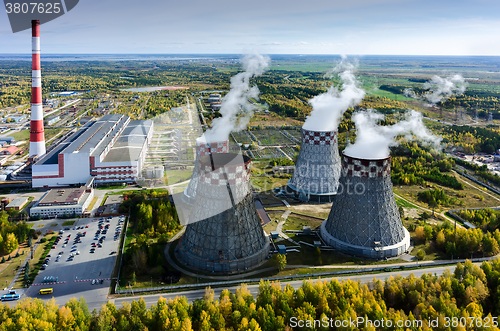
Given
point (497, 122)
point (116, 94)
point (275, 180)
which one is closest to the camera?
point (275, 180)

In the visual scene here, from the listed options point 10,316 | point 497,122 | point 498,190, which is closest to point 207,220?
point 10,316

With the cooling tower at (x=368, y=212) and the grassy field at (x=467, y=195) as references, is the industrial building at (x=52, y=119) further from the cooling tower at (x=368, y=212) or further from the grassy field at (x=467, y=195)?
the grassy field at (x=467, y=195)

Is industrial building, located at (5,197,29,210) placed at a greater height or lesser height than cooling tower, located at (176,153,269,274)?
lesser

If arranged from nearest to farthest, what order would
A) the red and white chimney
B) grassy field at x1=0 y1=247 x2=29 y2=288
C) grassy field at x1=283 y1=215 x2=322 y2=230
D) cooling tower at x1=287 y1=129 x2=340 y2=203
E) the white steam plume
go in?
grassy field at x1=0 y1=247 x2=29 y2=288 < grassy field at x1=283 y1=215 x2=322 y2=230 < cooling tower at x1=287 y1=129 x2=340 y2=203 < the red and white chimney < the white steam plume

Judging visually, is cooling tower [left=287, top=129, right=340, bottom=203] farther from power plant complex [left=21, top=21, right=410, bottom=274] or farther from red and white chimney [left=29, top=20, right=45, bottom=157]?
red and white chimney [left=29, top=20, right=45, bottom=157]

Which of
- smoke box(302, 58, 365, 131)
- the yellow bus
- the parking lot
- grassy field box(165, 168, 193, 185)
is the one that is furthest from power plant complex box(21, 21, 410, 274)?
the yellow bus

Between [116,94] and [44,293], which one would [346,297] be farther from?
[116,94]

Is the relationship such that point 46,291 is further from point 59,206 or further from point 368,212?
point 368,212
